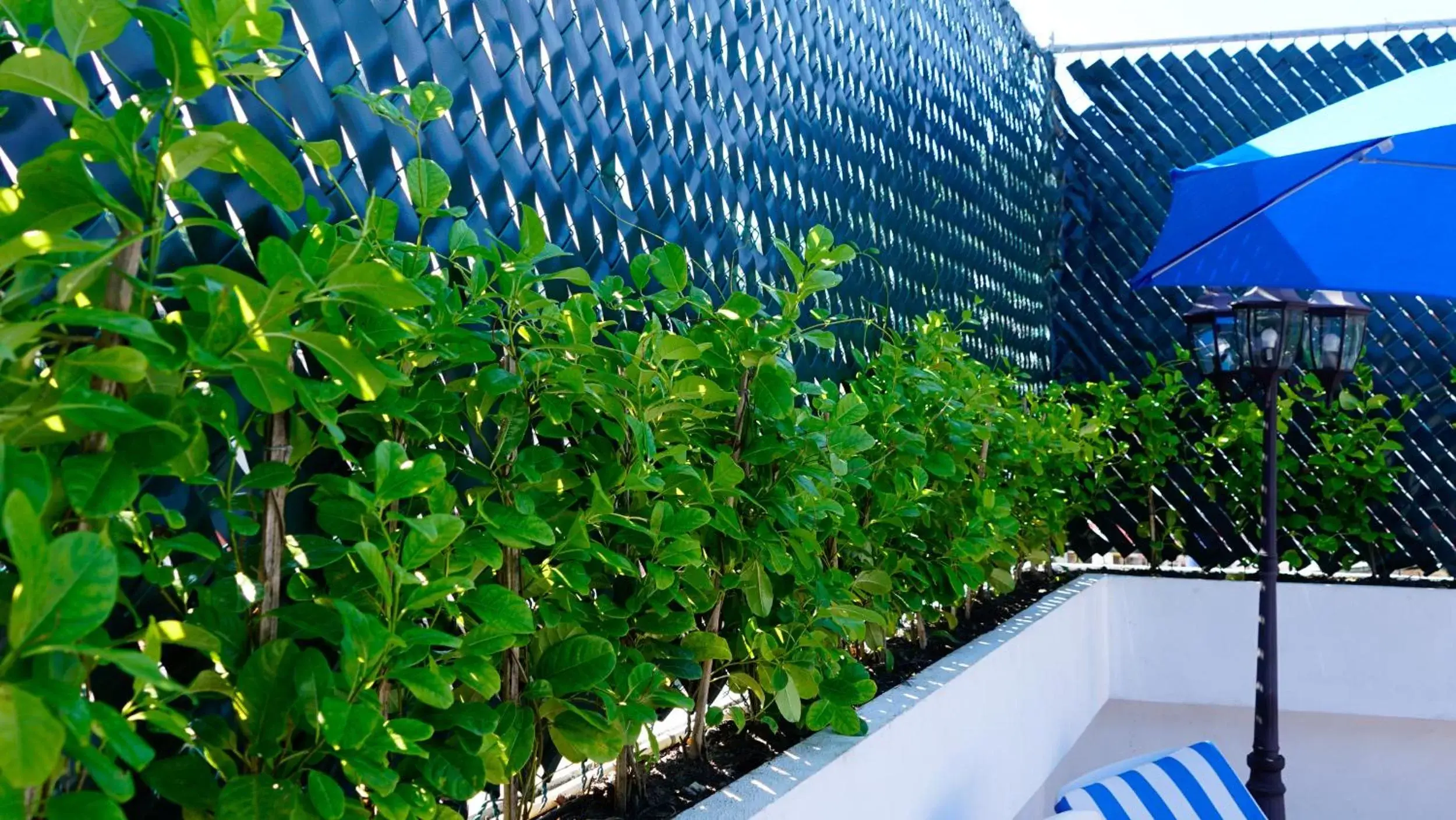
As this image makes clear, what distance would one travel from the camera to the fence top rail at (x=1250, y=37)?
16.0 feet

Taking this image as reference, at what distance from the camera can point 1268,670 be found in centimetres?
340

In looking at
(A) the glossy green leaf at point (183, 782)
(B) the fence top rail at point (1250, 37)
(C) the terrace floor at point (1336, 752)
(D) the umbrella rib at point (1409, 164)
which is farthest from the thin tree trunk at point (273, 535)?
(B) the fence top rail at point (1250, 37)

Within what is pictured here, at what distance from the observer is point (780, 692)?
1.82 metres

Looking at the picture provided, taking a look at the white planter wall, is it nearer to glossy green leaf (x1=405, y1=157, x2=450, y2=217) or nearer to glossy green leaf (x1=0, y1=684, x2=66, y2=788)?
glossy green leaf (x1=405, y1=157, x2=450, y2=217)

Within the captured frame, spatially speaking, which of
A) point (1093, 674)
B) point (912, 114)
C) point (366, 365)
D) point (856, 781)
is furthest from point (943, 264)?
point (366, 365)

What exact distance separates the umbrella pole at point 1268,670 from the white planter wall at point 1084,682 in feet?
1.84

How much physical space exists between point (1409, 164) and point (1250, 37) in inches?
113

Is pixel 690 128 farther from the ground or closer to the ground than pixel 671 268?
farther from the ground

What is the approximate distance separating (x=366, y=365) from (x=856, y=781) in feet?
4.41

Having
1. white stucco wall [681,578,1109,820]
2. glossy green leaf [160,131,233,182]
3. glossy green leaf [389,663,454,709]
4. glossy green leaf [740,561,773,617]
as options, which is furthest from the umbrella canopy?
glossy green leaf [160,131,233,182]

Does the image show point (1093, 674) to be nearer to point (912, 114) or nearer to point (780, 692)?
point (912, 114)

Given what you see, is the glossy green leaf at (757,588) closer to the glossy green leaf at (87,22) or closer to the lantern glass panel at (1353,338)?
the glossy green leaf at (87,22)

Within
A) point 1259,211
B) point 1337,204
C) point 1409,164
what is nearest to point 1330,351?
point 1337,204

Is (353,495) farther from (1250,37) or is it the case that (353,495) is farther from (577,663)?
(1250,37)
